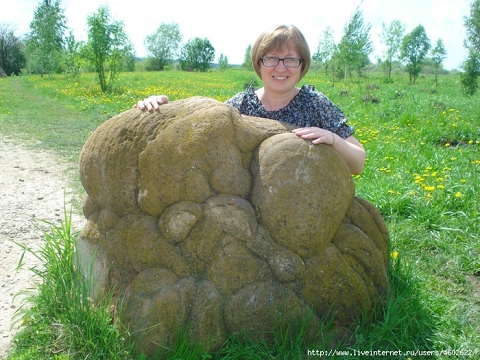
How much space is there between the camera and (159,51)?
63.3 metres

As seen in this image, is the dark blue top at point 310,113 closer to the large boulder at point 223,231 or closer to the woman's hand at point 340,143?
the woman's hand at point 340,143

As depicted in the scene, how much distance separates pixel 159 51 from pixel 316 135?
64.6 meters

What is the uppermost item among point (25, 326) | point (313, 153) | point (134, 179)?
point (313, 153)

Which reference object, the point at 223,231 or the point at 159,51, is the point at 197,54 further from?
the point at 223,231

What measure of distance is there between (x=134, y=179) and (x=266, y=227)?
83 centimetres

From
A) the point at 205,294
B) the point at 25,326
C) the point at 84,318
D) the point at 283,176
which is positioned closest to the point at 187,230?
the point at 205,294

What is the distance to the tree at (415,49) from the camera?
3275 cm

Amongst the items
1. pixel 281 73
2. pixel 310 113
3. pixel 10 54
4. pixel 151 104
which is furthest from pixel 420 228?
pixel 10 54

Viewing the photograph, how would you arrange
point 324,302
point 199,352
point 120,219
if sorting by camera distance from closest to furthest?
point 199,352
point 324,302
point 120,219

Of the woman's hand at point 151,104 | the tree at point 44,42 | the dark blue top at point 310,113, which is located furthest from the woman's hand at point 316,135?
the tree at point 44,42

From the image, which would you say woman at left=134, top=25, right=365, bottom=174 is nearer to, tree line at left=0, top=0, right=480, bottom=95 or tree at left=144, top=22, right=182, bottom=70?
tree line at left=0, top=0, right=480, bottom=95

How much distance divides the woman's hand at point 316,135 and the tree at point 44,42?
32.7m

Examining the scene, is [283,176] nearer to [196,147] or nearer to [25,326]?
[196,147]

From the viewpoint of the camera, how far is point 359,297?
2.59 meters
